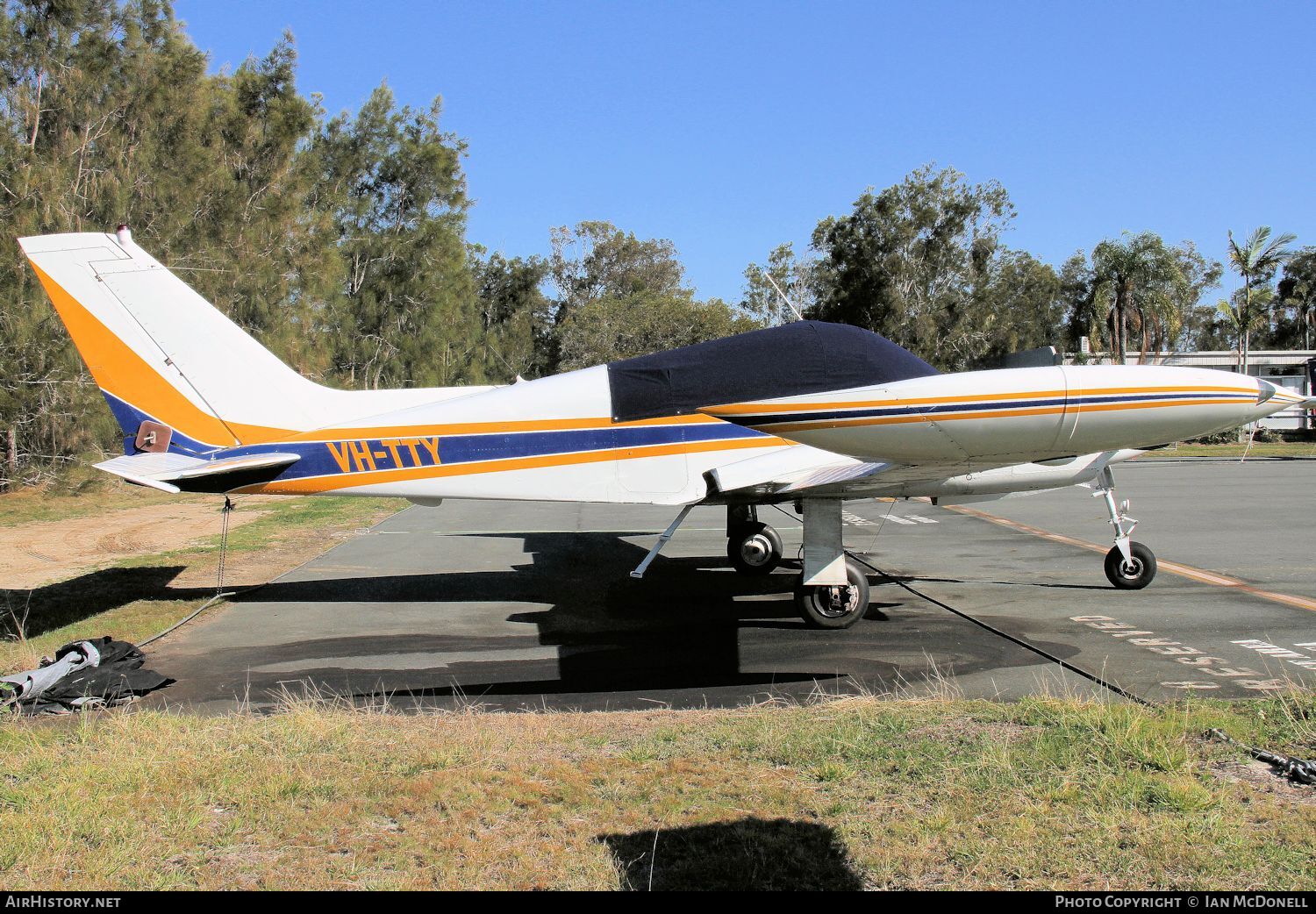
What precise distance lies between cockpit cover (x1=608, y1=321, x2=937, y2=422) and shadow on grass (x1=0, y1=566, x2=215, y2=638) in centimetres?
659

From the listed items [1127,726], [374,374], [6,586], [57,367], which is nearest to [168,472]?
[6,586]

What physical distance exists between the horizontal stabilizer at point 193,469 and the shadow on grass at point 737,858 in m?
7.29

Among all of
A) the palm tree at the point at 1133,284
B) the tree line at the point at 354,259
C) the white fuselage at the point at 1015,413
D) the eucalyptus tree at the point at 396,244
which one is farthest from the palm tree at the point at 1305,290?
the white fuselage at the point at 1015,413

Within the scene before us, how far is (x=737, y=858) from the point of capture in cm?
396

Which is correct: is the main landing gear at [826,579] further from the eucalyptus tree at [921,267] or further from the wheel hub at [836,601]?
the eucalyptus tree at [921,267]

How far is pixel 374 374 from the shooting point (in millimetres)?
45781

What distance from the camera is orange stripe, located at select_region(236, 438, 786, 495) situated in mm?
10281

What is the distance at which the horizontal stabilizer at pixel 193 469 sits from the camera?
948 cm

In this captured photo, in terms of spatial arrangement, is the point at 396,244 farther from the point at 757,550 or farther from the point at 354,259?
the point at 757,550

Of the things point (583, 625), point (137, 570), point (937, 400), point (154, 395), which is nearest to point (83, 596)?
point (137, 570)

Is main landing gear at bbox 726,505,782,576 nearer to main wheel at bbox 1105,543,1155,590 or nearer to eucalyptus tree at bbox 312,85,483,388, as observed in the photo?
main wheel at bbox 1105,543,1155,590

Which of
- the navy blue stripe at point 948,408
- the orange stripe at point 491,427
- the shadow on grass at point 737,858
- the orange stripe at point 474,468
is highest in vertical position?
the navy blue stripe at point 948,408

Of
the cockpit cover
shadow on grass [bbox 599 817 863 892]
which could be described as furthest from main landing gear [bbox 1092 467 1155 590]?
shadow on grass [bbox 599 817 863 892]

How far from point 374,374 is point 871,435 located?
142ft
